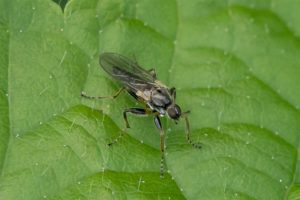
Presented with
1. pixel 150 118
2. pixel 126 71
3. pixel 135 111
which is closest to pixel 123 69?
pixel 126 71

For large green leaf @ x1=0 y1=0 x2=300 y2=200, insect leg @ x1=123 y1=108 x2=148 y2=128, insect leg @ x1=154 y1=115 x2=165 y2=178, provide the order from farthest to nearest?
insect leg @ x1=123 y1=108 x2=148 y2=128
insect leg @ x1=154 y1=115 x2=165 y2=178
large green leaf @ x1=0 y1=0 x2=300 y2=200

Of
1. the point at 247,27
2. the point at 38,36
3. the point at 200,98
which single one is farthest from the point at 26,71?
the point at 247,27

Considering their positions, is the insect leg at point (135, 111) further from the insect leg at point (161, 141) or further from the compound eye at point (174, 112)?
the compound eye at point (174, 112)

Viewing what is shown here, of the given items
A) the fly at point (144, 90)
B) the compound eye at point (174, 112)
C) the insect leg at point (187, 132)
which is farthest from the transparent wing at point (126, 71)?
the insect leg at point (187, 132)

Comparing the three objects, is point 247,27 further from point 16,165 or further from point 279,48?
point 16,165

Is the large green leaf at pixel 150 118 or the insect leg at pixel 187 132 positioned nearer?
the large green leaf at pixel 150 118

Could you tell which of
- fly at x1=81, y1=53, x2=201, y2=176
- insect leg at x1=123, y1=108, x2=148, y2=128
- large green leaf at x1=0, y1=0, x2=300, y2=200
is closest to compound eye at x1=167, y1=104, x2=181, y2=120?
fly at x1=81, y1=53, x2=201, y2=176

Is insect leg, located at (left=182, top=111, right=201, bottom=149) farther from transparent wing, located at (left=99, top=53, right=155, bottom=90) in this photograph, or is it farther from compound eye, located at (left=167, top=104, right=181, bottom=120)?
transparent wing, located at (left=99, top=53, right=155, bottom=90)

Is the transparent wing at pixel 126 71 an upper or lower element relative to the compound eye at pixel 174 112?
upper
